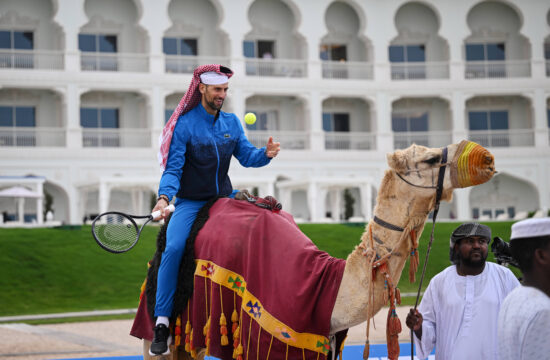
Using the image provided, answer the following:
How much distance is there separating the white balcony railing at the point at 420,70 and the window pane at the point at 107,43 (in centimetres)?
1385

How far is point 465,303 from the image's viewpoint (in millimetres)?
4949

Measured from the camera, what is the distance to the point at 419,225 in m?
3.82

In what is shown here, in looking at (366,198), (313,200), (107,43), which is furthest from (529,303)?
(107,43)

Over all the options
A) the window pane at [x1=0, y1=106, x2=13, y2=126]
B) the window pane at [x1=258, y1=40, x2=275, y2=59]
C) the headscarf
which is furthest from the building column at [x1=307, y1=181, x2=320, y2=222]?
the headscarf

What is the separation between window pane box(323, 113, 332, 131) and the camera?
120 ft

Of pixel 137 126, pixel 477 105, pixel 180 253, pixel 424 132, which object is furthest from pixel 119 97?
pixel 180 253

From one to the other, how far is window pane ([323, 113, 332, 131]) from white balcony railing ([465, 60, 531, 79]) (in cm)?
734

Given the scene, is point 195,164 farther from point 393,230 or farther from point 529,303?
point 529,303

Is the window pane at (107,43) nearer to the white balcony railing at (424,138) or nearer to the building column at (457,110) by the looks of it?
the white balcony railing at (424,138)

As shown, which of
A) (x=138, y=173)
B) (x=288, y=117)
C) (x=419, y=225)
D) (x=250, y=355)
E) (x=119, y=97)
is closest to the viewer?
(x=419, y=225)

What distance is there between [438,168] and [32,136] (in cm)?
2987

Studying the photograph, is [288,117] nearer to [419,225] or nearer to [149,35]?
[149,35]

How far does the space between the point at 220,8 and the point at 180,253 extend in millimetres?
30596

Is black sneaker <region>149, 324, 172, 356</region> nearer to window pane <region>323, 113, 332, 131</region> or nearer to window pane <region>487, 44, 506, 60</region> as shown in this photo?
window pane <region>323, 113, 332, 131</region>
